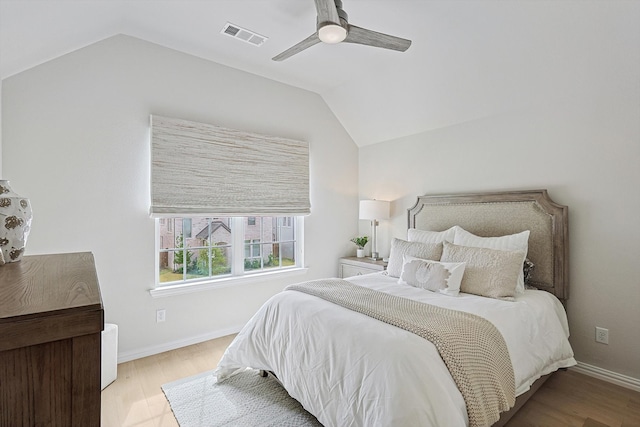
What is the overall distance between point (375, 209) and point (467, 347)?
2.49 metres

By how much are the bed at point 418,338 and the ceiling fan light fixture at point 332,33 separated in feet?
5.58

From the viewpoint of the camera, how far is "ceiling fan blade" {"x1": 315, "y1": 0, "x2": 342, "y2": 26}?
5.97 ft

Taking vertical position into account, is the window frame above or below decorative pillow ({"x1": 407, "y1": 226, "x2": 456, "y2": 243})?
below

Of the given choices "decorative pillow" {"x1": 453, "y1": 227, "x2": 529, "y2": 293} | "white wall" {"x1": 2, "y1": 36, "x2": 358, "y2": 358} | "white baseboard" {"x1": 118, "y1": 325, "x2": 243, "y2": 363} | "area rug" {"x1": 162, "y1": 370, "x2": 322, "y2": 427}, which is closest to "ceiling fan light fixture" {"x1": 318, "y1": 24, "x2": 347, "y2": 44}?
"white wall" {"x1": 2, "y1": 36, "x2": 358, "y2": 358}

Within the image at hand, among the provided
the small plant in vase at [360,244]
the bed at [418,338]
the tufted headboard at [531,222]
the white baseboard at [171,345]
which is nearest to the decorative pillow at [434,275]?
the bed at [418,338]

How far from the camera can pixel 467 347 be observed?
1720 mm

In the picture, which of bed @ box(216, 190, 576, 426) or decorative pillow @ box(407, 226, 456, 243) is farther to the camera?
decorative pillow @ box(407, 226, 456, 243)

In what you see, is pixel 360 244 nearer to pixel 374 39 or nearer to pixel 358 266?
pixel 358 266

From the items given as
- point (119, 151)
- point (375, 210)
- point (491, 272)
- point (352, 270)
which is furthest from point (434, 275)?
point (119, 151)

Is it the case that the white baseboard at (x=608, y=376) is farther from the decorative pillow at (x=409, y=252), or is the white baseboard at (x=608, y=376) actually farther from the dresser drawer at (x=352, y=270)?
the dresser drawer at (x=352, y=270)

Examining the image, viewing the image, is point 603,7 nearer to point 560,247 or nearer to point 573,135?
point 573,135

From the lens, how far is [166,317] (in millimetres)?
3189

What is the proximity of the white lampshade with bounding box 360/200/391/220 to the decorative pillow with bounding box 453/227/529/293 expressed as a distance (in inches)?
43.4

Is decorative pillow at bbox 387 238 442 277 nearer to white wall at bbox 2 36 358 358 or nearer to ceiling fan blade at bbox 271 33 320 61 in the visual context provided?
white wall at bbox 2 36 358 358
